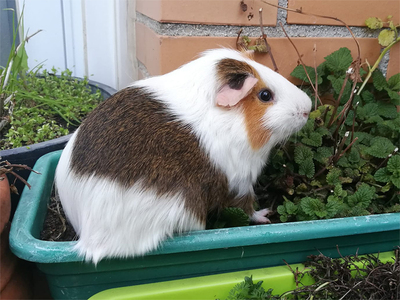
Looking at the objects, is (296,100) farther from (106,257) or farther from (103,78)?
(103,78)

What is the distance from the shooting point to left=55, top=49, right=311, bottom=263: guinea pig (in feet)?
2.63

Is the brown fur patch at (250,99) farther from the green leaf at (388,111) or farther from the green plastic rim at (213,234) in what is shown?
the green leaf at (388,111)

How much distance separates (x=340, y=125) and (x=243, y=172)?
438mm

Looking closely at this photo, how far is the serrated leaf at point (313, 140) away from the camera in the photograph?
1101 mm

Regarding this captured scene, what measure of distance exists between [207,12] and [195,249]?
0.73m

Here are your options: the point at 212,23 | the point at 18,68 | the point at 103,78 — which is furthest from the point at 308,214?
the point at 103,78

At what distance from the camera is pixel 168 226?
826 mm

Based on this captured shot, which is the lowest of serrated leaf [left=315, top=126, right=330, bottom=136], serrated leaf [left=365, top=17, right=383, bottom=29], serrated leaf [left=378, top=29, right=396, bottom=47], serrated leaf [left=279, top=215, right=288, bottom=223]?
serrated leaf [left=279, top=215, right=288, bottom=223]

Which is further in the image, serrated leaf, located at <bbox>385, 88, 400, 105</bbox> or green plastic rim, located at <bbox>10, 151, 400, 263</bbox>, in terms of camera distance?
serrated leaf, located at <bbox>385, 88, 400, 105</bbox>

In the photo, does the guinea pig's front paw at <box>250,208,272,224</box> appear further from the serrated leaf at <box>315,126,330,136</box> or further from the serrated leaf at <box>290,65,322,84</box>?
the serrated leaf at <box>290,65,322,84</box>

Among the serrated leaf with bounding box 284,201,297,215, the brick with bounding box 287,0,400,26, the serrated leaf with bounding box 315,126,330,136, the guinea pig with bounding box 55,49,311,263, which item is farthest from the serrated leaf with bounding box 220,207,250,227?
the brick with bounding box 287,0,400,26

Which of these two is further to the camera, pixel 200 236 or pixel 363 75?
pixel 363 75

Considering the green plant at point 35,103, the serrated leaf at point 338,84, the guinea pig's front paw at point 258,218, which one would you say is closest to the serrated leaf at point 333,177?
the guinea pig's front paw at point 258,218

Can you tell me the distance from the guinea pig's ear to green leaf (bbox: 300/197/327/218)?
1.14ft
